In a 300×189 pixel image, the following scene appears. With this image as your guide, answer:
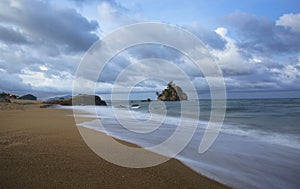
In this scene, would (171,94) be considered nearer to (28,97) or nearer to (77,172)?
(28,97)

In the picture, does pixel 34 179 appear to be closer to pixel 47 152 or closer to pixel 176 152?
pixel 47 152

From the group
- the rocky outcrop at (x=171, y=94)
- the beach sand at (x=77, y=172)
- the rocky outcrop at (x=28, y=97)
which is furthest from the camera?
the rocky outcrop at (x=171, y=94)

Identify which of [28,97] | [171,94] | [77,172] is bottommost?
[77,172]

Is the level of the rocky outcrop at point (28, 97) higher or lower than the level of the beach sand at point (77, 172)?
higher

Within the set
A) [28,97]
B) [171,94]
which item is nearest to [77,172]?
[28,97]

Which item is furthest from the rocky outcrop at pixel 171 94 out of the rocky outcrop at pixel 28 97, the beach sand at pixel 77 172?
the beach sand at pixel 77 172

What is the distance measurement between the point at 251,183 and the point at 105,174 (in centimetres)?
258

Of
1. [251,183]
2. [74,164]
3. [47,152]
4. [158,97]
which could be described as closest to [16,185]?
[74,164]

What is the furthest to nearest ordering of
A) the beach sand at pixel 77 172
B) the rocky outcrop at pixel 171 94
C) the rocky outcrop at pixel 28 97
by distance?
the rocky outcrop at pixel 171 94
the rocky outcrop at pixel 28 97
the beach sand at pixel 77 172

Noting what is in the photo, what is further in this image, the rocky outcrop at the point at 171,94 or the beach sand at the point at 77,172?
the rocky outcrop at the point at 171,94

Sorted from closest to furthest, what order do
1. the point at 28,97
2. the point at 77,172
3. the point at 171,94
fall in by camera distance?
the point at 77,172 → the point at 28,97 → the point at 171,94

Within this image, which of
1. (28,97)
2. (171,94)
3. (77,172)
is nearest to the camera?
(77,172)

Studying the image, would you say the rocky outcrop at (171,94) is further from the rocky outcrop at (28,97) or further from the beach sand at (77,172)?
the beach sand at (77,172)

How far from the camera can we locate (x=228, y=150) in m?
6.24
